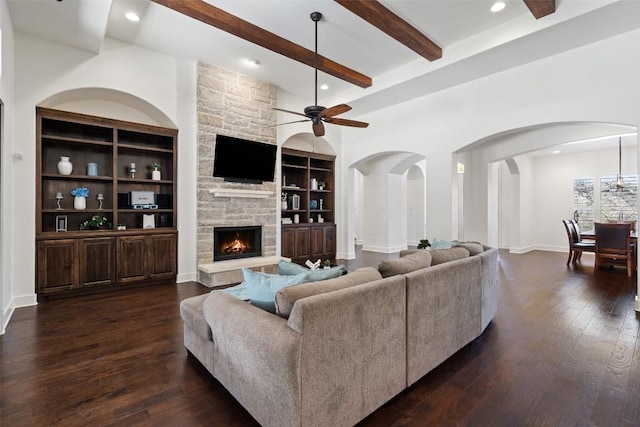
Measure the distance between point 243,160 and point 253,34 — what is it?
7.16ft

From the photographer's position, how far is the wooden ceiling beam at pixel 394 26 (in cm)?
359

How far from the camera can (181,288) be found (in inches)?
194

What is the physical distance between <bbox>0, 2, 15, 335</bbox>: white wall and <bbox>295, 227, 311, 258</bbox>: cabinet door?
4.60 metres

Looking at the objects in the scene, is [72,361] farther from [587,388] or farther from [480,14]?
[480,14]

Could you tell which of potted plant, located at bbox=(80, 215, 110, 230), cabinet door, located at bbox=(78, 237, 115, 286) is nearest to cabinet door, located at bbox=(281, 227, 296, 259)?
cabinet door, located at bbox=(78, 237, 115, 286)

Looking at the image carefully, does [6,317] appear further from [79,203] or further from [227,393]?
[227,393]

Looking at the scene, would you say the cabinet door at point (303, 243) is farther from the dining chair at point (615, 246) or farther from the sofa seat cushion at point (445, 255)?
the dining chair at point (615, 246)

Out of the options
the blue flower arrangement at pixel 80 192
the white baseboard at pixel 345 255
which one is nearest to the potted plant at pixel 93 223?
the blue flower arrangement at pixel 80 192

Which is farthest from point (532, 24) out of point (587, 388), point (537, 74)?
point (587, 388)

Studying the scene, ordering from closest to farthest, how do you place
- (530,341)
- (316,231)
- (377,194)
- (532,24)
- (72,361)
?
1. (72,361)
2. (530,341)
3. (532,24)
4. (316,231)
5. (377,194)

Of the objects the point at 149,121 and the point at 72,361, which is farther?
the point at 149,121

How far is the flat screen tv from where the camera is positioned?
5520 mm

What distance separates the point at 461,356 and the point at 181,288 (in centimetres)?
407

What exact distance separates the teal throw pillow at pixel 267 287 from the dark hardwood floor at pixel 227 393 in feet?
2.22
